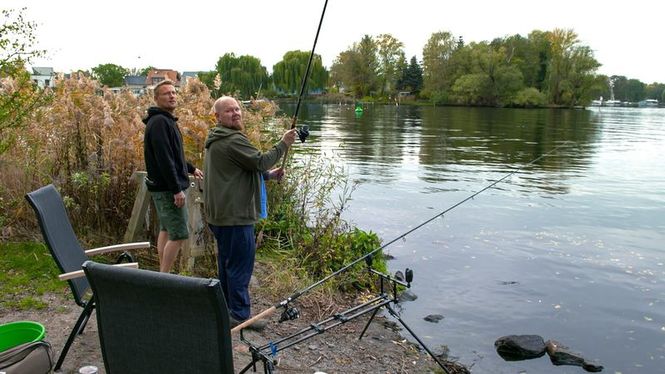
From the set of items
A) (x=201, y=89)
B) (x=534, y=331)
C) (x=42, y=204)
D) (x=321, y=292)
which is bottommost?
(x=534, y=331)

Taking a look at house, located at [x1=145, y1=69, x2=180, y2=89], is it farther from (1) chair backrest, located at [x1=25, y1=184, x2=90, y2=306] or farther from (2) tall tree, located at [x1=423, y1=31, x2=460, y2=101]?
(2) tall tree, located at [x1=423, y1=31, x2=460, y2=101]

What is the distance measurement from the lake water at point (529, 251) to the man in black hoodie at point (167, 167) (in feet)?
9.28

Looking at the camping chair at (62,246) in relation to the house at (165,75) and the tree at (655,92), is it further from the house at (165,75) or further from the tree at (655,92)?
the tree at (655,92)

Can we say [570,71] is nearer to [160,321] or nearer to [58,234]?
[58,234]

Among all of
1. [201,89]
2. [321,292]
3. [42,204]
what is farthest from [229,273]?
[201,89]

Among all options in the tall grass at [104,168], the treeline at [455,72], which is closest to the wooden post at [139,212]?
the tall grass at [104,168]

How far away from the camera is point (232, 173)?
453 cm

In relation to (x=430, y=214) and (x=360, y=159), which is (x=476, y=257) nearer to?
(x=430, y=214)

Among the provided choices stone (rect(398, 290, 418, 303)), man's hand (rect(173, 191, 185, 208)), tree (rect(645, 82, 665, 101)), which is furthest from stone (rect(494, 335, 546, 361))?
tree (rect(645, 82, 665, 101))

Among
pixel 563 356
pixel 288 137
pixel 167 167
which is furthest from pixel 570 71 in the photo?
pixel 167 167

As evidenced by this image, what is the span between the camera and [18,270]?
5848 mm

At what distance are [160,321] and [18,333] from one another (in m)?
2.00

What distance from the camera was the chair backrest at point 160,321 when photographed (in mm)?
2346

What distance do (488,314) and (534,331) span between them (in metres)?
0.66
